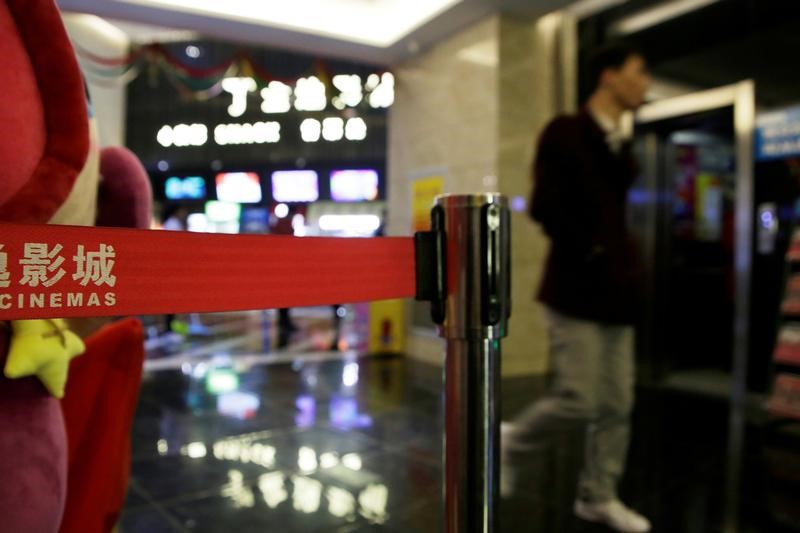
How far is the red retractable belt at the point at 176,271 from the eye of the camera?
2.23ft

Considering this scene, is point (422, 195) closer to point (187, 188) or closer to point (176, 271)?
point (187, 188)

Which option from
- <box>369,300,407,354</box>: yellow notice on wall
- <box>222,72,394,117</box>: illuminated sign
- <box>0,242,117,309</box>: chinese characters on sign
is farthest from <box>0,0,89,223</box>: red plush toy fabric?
<box>369,300,407,354</box>: yellow notice on wall

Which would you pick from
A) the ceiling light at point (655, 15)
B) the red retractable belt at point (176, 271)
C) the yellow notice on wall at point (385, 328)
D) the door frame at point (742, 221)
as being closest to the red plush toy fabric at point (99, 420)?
the red retractable belt at point (176, 271)

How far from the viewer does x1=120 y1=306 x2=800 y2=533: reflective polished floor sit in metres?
2.42

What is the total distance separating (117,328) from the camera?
145cm

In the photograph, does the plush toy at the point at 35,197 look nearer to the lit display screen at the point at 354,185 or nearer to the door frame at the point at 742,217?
the door frame at the point at 742,217

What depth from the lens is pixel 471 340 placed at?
100cm

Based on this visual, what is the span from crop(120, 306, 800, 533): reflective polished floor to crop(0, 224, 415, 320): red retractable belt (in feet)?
5.52

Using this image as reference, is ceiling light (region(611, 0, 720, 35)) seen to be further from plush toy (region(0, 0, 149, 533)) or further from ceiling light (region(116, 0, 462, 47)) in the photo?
plush toy (region(0, 0, 149, 533))

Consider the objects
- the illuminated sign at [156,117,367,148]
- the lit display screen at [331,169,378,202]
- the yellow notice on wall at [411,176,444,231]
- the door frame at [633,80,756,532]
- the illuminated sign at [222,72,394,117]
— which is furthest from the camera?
the illuminated sign at [156,117,367,148]

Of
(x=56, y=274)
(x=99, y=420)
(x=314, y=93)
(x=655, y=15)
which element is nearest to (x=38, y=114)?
(x=56, y=274)

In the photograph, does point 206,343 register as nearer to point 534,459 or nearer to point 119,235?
Result: point 534,459

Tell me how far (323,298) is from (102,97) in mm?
8949

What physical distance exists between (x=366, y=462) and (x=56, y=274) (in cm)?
259
